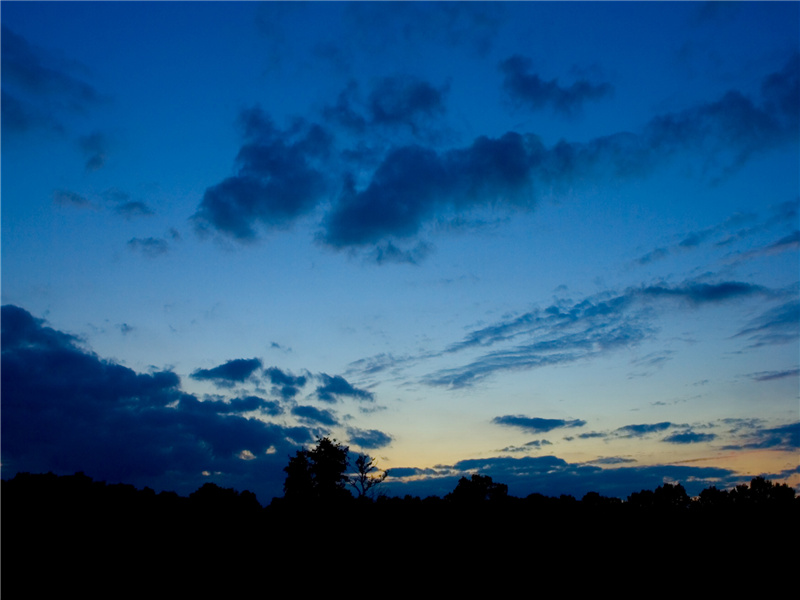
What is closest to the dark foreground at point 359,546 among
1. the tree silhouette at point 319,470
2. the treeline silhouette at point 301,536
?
the treeline silhouette at point 301,536

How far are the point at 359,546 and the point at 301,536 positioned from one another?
3036mm

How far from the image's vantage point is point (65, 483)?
26.0m

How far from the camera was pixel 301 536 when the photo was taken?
84.1 ft

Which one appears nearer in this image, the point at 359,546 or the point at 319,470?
the point at 359,546

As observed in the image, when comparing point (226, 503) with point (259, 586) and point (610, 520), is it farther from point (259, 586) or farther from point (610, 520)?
point (610, 520)

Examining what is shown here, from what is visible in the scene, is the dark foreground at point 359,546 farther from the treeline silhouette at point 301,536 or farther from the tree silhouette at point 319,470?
the tree silhouette at point 319,470

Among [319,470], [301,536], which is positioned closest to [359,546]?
[301,536]

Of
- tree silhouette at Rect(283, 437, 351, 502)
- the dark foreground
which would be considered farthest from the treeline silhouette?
tree silhouette at Rect(283, 437, 351, 502)

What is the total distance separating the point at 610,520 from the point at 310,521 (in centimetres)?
1665

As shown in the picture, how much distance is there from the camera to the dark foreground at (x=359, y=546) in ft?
70.1

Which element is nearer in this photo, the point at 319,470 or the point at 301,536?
the point at 301,536

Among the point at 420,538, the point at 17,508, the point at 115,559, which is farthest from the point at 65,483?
the point at 420,538

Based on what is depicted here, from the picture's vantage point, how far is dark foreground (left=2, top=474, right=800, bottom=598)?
21.4 m

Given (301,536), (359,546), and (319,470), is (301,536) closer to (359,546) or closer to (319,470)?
(359,546)
